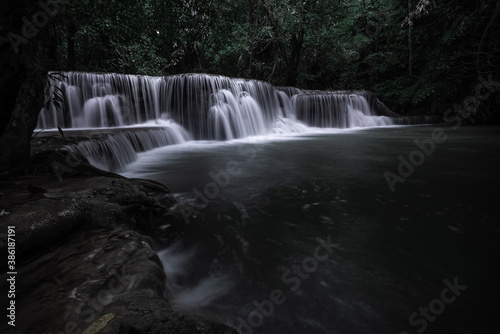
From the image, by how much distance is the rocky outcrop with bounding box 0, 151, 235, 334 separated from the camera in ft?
4.15

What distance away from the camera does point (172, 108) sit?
1104cm

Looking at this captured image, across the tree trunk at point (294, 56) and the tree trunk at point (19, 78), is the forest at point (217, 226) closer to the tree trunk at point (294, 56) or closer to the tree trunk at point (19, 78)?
the tree trunk at point (19, 78)

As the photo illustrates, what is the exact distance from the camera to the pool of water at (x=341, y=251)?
1.77 metres

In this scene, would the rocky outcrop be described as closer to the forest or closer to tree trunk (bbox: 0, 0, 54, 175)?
the forest

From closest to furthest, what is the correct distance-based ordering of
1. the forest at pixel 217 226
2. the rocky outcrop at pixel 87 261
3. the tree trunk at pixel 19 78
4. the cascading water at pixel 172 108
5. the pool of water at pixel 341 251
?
the rocky outcrop at pixel 87 261, the forest at pixel 217 226, the pool of water at pixel 341 251, the tree trunk at pixel 19 78, the cascading water at pixel 172 108

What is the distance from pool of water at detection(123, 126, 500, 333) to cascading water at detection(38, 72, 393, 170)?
359cm

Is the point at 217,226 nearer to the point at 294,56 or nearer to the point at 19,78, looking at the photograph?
the point at 19,78

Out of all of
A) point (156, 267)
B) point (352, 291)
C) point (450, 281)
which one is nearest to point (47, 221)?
point (156, 267)

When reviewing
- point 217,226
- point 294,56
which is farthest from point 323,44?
point 217,226

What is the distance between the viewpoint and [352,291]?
198 cm

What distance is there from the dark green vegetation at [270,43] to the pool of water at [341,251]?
258 centimetres

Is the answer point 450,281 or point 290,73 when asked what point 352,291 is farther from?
point 290,73

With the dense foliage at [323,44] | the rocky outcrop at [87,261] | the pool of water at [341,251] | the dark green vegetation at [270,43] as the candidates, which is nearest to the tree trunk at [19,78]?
the dark green vegetation at [270,43]

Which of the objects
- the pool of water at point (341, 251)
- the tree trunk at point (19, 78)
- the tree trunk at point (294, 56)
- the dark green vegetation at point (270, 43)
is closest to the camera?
the pool of water at point (341, 251)
